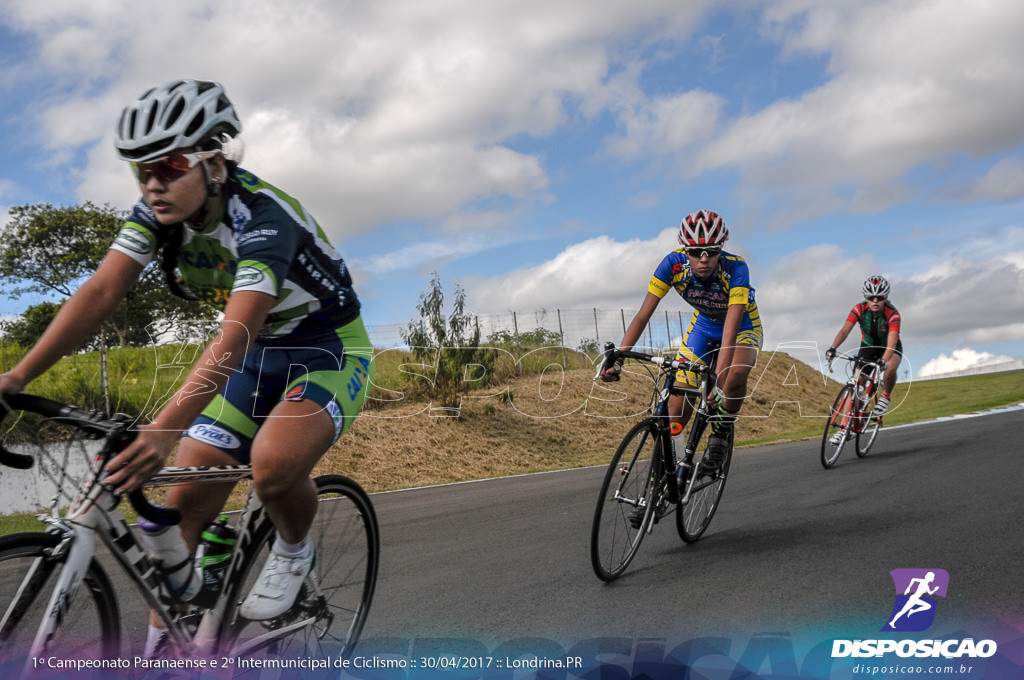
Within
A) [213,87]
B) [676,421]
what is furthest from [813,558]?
[213,87]

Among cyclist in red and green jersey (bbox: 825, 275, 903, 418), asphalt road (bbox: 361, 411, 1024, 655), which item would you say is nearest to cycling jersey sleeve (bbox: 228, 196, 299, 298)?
asphalt road (bbox: 361, 411, 1024, 655)

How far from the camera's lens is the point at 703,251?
638 centimetres

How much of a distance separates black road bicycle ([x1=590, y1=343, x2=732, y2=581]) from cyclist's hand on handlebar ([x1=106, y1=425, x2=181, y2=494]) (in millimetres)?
3124

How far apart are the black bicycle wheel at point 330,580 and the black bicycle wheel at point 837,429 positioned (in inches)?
320

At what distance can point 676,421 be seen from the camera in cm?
606

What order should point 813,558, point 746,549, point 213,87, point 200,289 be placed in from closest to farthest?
point 213,87 → point 200,289 → point 813,558 → point 746,549

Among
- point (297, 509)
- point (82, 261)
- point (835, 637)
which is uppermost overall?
point (82, 261)

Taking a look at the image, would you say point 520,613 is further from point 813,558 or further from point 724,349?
point 724,349

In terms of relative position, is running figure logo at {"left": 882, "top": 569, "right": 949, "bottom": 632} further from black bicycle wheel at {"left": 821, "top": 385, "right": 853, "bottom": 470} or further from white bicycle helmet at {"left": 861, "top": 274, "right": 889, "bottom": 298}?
white bicycle helmet at {"left": 861, "top": 274, "right": 889, "bottom": 298}

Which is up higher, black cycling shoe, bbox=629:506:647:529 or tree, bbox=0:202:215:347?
tree, bbox=0:202:215:347

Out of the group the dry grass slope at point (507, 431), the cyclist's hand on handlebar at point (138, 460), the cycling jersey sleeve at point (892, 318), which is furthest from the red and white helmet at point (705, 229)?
the dry grass slope at point (507, 431)

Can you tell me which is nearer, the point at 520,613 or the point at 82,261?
the point at 520,613

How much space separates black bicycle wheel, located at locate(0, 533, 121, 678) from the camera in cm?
248

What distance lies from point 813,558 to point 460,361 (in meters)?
14.3
